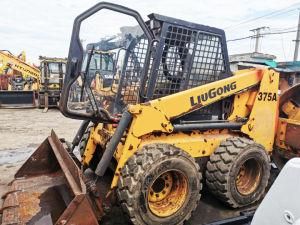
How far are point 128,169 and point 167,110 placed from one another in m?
0.81

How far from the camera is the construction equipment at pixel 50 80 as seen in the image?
16047 mm

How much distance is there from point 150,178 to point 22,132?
755 cm

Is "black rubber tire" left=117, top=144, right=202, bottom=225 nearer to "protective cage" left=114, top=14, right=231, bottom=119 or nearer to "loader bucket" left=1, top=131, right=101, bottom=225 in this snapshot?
"loader bucket" left=1, top=131, right=101, bottom=225

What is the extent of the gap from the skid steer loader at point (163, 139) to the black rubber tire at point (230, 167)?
0.01m

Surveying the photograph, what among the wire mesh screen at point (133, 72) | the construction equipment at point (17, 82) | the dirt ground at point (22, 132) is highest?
the wire mesh screen at point (133, 72)

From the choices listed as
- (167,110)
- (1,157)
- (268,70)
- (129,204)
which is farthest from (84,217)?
(1,157)

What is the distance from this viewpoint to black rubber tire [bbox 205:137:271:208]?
12.9 feet

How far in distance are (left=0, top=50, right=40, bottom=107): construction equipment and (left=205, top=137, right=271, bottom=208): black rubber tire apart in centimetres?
1423

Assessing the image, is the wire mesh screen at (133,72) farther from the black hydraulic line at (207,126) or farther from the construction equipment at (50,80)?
the construction equipment at (50,80)

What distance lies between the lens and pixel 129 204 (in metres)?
3.25

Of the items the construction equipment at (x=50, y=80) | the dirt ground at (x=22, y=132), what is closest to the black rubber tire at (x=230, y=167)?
the dirt ground at (x=22, y=132)

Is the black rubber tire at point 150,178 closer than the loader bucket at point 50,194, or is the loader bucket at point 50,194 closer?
the loader bucket at point 50,194

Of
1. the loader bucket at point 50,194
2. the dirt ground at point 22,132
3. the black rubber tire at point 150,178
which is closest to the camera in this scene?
the loader bucket at point 50,194

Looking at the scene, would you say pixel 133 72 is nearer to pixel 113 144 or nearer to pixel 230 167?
pixel 113 144
